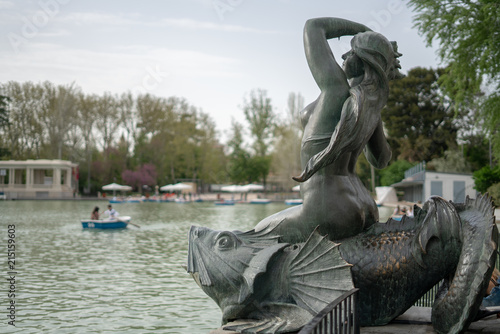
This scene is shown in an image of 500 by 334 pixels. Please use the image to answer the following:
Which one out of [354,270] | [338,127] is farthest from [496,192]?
[338,127]

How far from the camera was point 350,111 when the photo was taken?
4.14 m

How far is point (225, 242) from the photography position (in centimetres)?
427

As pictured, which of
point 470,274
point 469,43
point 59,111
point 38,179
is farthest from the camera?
point 38,179

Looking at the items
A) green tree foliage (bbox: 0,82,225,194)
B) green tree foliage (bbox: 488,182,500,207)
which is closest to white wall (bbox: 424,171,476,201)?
green tree foliage (bbox: 488,182,500,207)

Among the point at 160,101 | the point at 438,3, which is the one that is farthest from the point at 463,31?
the point at 160,101

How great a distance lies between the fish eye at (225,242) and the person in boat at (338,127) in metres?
0.29

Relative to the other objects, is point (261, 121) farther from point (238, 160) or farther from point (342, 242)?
point (342, 242)

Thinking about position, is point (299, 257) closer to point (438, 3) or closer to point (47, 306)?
point (47, 306)

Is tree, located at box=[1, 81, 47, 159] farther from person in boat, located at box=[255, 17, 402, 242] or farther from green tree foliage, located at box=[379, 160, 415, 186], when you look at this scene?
person in boat, located at box=[255, 17, 402, 242]

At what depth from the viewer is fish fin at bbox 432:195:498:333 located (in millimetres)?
3650

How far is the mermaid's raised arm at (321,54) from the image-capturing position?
433 cm

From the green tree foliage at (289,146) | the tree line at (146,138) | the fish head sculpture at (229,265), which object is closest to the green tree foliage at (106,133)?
the tree line at (146,138)

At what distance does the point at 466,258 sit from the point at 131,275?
8.20m

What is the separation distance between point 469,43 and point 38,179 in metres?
51.8
